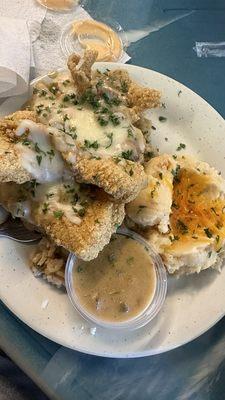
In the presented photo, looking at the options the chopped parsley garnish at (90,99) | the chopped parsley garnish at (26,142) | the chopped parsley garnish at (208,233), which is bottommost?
the chopped parsley garnish at (208,233)

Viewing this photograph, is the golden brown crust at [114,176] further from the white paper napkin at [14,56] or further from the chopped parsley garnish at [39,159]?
the white paper napkin at [14,56]

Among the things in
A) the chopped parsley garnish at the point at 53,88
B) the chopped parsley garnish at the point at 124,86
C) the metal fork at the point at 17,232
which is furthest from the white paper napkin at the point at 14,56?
the metal fork at the point at 17,232

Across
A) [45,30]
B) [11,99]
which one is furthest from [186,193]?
[45,30]

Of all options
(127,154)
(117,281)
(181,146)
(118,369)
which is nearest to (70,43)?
(181,146)

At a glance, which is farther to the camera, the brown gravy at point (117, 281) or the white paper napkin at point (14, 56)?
the white paper napkin at point (14, 56)

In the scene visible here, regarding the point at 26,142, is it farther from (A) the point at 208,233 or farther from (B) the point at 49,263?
(A) the point at 208,233

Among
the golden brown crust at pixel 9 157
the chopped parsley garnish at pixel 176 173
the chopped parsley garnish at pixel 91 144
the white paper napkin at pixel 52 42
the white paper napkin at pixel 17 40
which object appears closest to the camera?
the golden brown crust at pixel 9 157

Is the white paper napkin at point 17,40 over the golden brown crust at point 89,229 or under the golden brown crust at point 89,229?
over
